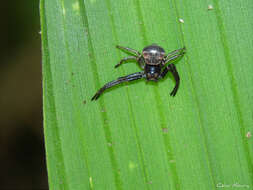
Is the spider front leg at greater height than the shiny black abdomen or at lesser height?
greater

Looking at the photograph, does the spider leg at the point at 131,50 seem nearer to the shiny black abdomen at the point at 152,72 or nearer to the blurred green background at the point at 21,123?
the shiny black abdomen at the point at 152,72

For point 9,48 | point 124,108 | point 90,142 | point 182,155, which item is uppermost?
point 9,48

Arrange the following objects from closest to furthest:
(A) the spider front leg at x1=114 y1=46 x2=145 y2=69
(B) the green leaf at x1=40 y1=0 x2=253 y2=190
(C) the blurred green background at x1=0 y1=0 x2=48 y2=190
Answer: (B) the green leaf at x1=40 y1=0 x2=253 y2=190, (A) the spider front leg at x1=114 y1=46 x2=145 y2=69, (C) the blurred green background at x1=0 y1=0 x2=48 y2=190

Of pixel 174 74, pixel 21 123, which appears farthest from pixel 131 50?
pixel 21 123

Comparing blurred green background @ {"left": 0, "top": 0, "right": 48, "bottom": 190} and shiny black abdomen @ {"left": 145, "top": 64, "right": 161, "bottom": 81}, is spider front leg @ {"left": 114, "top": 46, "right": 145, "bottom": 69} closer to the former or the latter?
shiny black abdomen @ {"left": 145, "top": 64, "right": 161, "bottom": 81}

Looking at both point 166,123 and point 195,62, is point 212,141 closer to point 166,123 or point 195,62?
point 166,123

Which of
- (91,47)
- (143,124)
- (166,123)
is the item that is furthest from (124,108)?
(91,47)

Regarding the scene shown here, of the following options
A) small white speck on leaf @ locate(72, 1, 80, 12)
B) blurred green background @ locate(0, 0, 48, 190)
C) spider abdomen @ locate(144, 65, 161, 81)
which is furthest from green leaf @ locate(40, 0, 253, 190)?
blurred green background @ locate(0, 0, 48, 190)

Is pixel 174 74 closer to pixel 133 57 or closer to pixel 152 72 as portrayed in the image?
pixel 152 72

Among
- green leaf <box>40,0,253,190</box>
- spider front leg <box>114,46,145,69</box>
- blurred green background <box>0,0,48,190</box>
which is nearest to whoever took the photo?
green leaf <box>40,0,253,190</box>
